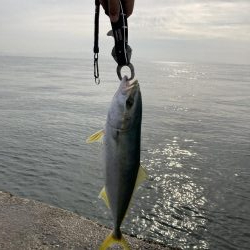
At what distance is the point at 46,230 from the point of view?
8.38 m

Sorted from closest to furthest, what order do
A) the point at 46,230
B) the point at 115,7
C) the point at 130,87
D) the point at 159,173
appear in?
the point at 130,87
the point at 115,7
the point at 46,230
the point at 159,173

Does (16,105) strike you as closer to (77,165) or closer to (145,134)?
(145,134)

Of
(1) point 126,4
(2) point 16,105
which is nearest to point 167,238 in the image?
(1) point 126,4

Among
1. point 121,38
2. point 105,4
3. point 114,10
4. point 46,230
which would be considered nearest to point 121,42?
point 121,38

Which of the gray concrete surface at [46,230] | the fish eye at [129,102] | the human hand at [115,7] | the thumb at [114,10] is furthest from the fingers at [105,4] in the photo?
the gray concrete surface at [46,230]

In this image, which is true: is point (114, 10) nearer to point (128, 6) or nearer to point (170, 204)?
point (128, 6)

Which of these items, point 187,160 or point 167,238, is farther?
point 187,160

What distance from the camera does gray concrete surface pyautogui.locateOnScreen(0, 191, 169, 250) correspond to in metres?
7.87

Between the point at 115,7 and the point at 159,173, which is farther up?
the point at 115,7

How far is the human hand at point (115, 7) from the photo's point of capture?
4457 mm

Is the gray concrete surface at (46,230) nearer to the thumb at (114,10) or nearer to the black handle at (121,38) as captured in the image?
the black handle at (121,38)

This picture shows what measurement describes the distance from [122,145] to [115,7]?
65.4 inches

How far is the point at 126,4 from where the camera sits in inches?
180

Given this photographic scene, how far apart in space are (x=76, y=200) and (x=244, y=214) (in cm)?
701
